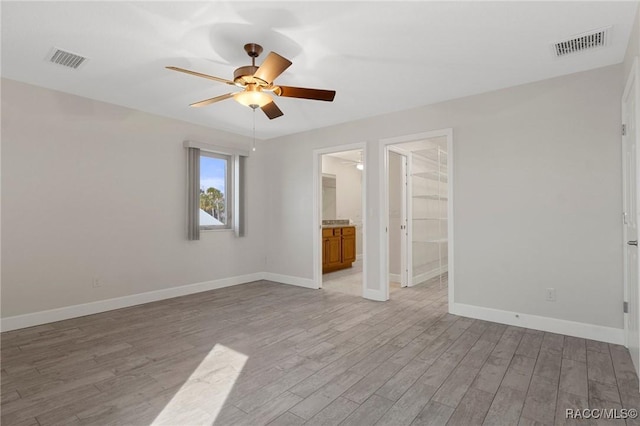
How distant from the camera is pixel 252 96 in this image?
2.72 metres

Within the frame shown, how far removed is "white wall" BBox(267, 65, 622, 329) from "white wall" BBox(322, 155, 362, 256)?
168 inches

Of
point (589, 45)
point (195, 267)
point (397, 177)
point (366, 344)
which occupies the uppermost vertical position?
point (589, 45)

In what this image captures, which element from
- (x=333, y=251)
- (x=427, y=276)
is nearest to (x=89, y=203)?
(x=333, y=251)

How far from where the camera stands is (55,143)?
3752 millimetres

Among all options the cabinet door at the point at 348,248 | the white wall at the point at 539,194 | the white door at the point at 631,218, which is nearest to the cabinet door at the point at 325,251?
the cabinet door at the point at 348,248

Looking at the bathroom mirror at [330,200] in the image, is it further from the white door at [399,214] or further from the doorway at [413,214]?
the white door at [399,214]

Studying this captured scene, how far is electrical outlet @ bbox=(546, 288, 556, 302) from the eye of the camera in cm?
331

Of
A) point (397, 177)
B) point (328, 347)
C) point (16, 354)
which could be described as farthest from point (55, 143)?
point (397, 177)

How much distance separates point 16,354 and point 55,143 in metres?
2.26

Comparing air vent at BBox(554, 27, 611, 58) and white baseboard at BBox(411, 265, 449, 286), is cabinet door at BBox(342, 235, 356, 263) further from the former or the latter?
air vent at BBox(554, 27, 611, 58)

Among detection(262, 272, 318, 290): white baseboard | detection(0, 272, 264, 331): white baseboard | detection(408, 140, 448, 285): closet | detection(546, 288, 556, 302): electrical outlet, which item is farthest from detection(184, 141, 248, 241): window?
detection(546, 288, 556, 302): electrical outlet

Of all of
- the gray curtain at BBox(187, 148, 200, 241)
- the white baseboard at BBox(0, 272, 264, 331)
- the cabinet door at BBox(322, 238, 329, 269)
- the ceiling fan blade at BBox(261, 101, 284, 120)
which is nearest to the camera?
the ceiling fan blade at BBox(261, 101, 284, 120)

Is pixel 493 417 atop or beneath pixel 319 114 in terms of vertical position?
beneath

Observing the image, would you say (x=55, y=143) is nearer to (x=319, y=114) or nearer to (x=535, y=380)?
(x=319, y=114)
